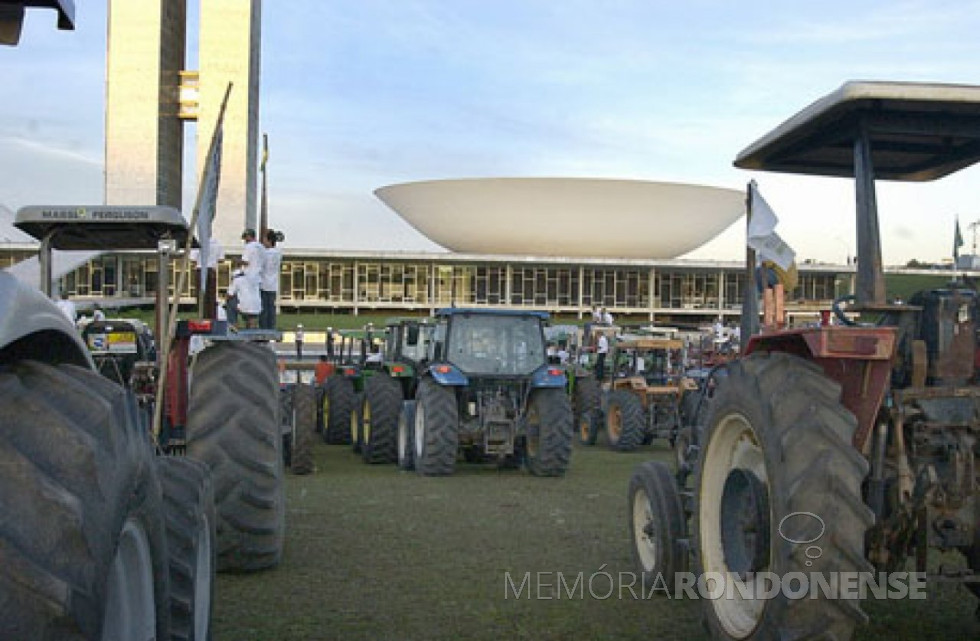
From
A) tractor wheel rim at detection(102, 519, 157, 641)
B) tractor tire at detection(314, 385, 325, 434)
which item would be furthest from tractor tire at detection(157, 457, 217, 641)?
tractor tire at detection(314, 385, 325, 434)

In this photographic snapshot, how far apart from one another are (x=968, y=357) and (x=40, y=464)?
3.71 metres

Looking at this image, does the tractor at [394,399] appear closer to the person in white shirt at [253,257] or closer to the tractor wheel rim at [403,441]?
the tractor wheel rim at [403,441]

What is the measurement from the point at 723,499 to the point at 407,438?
789 cm

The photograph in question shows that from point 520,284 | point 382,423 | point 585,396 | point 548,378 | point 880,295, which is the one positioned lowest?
point 585,396

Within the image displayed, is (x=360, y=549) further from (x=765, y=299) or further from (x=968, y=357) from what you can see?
(x=968, y=357)

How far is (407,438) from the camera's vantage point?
12.2 metres

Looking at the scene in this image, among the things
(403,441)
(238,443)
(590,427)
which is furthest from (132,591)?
(590,427)

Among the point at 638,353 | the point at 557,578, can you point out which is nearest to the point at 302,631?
the point at 557,578

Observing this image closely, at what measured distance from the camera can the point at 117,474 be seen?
2.03 meters

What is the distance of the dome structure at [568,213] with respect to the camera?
2997 inches

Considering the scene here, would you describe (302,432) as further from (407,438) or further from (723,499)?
(723,499)

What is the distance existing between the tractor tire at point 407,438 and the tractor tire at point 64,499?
388 inches

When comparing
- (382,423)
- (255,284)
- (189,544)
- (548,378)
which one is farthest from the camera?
(382,423)

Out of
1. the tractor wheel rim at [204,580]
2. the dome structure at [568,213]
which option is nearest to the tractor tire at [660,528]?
the tractor wheel rim at [204,580]
